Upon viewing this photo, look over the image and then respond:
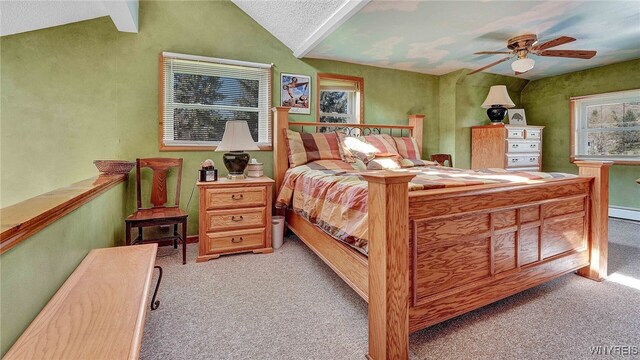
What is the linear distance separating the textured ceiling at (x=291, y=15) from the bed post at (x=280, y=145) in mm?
802

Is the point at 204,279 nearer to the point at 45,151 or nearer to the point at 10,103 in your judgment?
the point at 45,151

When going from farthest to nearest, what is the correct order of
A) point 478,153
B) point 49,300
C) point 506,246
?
1. point 478,153
2. point 506,246
3. point 49,300

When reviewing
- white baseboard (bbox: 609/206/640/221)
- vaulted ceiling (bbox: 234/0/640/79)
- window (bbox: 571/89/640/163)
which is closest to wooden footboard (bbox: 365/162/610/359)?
vaulted ceiling (bbox: 234/0/640/79)

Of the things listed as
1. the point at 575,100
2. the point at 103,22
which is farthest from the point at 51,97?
the point at 575,100

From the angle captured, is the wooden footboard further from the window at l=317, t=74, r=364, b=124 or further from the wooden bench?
the window at l=317, t=74, r=364, b=124

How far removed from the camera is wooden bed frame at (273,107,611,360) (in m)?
1.29

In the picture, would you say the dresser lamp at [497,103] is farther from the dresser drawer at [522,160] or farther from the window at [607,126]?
the window at [607,126]

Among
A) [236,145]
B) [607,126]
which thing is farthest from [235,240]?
[607,126]

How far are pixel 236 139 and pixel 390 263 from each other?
2041 mm

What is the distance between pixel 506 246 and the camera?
1.73 metres

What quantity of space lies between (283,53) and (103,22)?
177 cm

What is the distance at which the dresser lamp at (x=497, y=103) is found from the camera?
4163 millimetres

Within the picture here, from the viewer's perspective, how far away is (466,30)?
9.85 ft

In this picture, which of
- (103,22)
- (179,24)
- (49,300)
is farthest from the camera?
(179,24)
